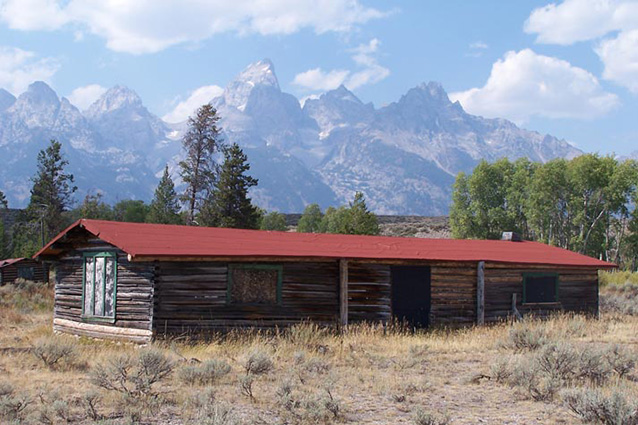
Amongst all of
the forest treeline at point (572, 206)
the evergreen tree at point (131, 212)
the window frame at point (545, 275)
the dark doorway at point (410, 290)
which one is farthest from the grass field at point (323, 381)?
the evergreen tree at point (131, 212)

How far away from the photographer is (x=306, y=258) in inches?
640

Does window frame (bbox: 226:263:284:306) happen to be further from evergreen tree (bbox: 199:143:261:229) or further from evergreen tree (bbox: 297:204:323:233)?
evergreen tree (bbox: 297:204:323:233)

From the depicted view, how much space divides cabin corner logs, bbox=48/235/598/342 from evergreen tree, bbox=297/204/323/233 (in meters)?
76.0

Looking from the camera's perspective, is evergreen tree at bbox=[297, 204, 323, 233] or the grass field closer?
the grass field

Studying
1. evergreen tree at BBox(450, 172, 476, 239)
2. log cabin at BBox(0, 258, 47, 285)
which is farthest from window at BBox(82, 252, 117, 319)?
evergreen tree at BBox(450, 172, 476, 239)

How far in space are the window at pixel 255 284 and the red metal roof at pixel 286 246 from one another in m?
0.47

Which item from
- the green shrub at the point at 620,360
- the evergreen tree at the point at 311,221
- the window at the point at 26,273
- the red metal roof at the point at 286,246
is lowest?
the window at the point at 26,273

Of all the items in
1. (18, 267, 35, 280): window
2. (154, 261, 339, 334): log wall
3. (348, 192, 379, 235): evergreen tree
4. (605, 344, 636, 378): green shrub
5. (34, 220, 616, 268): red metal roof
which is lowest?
(18, 267, 35, 280): window

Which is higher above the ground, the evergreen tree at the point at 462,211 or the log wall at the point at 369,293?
the evergreen tree at the point at 462,211

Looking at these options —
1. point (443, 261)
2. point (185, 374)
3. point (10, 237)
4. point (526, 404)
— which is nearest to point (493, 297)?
point (443, 261)

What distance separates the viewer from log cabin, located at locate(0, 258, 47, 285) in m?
40.9

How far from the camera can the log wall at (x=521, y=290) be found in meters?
19.7

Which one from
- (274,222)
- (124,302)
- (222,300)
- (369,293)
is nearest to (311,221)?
(274,222)

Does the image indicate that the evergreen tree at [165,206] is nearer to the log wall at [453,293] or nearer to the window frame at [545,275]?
the window frame at [545,275]
